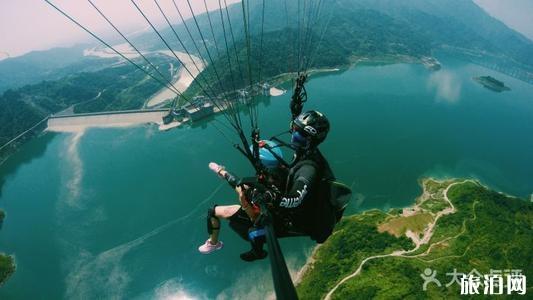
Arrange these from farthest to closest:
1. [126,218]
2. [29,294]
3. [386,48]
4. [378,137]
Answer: [386,48] < [378,137] < [126,218] < [29,294]

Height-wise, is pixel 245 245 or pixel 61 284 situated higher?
pixel 245 245

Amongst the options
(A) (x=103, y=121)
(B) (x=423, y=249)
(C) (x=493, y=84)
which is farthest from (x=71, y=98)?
(C) (x=493, y=84)

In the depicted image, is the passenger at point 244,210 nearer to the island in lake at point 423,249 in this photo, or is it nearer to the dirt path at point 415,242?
the island in lake at point 423,249

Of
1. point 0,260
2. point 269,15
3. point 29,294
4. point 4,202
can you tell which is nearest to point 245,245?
point 29,294

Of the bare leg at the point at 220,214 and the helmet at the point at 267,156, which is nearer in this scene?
the helmet at the point at 267,156

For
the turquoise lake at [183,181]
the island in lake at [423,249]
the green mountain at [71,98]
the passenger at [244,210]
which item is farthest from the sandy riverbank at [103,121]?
the passenger at [244,210]

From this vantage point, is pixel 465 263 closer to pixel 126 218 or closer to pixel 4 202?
pixel 126 218

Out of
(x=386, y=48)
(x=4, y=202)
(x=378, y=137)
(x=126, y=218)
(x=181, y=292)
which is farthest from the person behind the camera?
(x=386, y=48)

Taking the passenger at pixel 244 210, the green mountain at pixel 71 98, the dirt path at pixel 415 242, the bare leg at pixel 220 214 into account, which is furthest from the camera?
the green mountain at pixel 71 98

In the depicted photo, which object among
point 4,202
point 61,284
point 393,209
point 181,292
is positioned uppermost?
point 393,209
